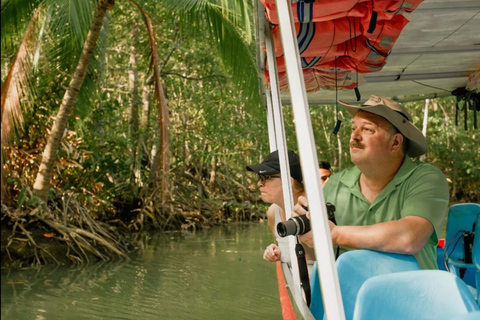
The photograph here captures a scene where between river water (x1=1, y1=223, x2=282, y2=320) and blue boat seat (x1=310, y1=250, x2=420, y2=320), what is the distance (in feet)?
15.4

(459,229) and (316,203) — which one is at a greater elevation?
(316,203)

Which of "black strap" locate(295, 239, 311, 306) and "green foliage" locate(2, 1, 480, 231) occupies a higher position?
"green foliage" locate(2, 1, 480, 231)

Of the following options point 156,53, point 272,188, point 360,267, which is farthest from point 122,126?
point 360,267

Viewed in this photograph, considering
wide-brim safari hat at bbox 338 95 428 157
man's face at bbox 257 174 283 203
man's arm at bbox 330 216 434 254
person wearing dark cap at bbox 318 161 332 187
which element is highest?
wide-brim safari hat at bbox 338 95 428 157

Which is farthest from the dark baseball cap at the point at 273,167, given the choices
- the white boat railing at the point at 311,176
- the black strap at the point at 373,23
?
the white boat railing at the point at 311,176

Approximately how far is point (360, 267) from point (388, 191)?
17.4 inches

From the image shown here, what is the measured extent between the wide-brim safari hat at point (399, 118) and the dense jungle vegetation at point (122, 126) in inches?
82.5

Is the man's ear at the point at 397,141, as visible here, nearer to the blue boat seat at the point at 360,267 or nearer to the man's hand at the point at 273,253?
the blue boat seat at the point at 360,267

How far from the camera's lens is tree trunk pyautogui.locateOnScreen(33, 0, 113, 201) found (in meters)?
8.12

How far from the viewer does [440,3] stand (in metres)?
2.68

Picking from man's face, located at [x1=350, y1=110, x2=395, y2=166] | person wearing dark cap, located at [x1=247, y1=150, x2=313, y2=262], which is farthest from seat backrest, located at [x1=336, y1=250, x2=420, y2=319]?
person wearing dark cap, located at [x1=247, y1=150, x2=313, y2=262]

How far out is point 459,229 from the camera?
346 centimetres

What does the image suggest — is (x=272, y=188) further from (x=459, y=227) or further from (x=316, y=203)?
(x=316, y=203)

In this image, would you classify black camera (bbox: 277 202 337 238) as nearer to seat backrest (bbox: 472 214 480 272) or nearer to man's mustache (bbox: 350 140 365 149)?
man's mustache (bbox: 350 140 365 149)
